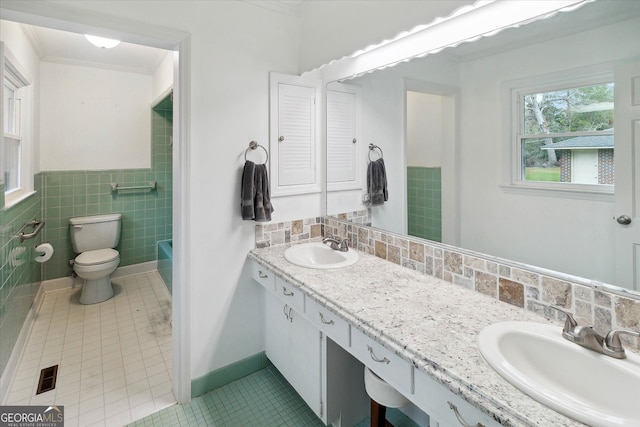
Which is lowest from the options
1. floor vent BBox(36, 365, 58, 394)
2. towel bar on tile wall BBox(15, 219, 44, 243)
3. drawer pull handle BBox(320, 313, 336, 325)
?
floor vent BBox(36, 365, 58, 394)

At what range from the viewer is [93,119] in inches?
136

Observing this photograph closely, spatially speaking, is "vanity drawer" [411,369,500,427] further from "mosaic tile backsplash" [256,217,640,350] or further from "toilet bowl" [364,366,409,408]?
"mosaic tile backsplash" [256,217,640,350]

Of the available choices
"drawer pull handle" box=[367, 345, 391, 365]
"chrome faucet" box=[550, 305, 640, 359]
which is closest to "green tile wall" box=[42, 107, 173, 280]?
"drawer pull handle" box=[367, 345, 391, 365]

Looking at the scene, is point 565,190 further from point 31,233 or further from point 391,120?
point 31,233

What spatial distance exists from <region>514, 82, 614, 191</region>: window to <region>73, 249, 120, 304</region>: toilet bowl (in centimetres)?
344

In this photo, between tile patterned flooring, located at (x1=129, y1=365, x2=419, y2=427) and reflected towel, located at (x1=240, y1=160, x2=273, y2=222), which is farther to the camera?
reflected towel, located at (x1=240, y1=160, x2=273, y2=222)

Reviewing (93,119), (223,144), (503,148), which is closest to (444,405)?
(503,148)

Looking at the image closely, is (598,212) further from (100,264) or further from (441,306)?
(100,264)

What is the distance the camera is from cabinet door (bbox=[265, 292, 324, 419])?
5.15ft

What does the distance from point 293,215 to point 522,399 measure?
165 cm

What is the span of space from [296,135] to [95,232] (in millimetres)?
2620

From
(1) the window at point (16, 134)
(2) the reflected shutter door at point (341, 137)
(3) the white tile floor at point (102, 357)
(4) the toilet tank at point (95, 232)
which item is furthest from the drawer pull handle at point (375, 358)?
(4) the toilet tank at point (95, 232)

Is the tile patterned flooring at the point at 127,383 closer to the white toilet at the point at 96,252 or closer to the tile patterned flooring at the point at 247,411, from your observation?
the tile patterned flooring at the point at 247,411

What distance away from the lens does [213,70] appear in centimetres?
184
